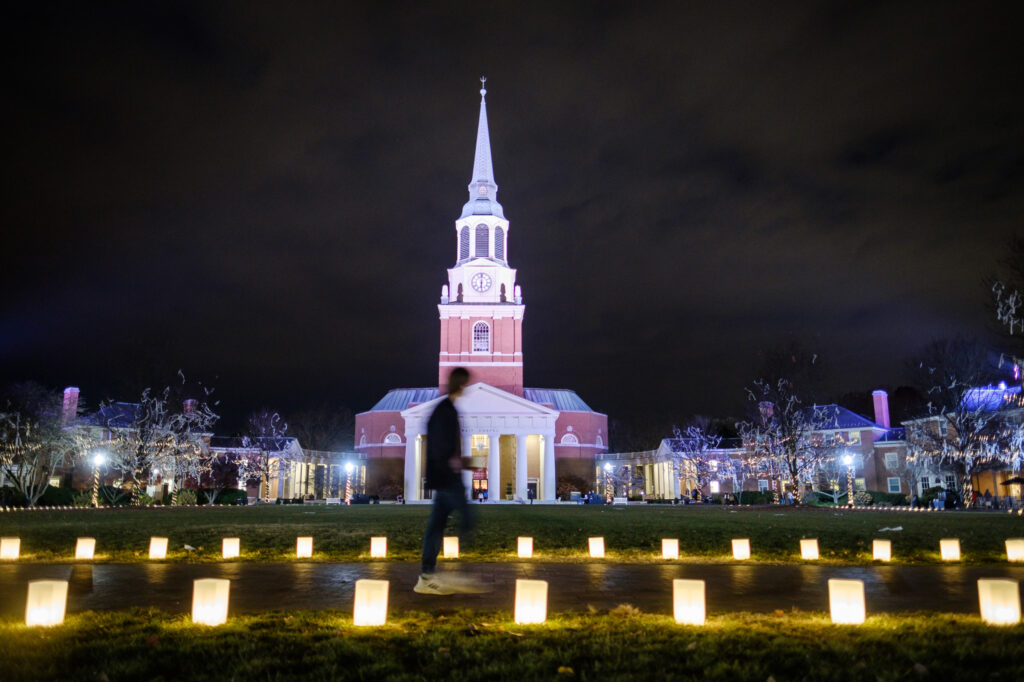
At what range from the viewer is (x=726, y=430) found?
302 ft

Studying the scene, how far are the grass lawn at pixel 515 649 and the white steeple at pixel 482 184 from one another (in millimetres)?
65096

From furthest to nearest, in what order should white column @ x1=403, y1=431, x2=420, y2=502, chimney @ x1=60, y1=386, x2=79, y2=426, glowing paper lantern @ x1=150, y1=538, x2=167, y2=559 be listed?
white column @ x1=403, y1=431, x2=420, y2=502 → chimney @ x1=60, y1=386, x2=79, y2=426 → glowing paper lantern @ x1=150, y1=538, x2=167, y2=559

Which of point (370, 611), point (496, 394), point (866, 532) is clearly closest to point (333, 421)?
point (496, 394)

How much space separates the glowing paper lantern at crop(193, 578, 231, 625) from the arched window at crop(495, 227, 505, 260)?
64.3 m

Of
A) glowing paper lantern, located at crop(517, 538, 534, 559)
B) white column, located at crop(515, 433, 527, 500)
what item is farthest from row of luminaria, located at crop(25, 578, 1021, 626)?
white column, located at crop(515, 433, 527, 500)

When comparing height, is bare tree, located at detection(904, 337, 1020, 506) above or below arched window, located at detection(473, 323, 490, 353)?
below

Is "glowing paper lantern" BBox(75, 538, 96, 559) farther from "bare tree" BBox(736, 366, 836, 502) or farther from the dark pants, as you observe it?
"bare tree" BBox(736, 366, 836, 502)

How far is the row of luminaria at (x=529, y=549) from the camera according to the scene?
11.1m

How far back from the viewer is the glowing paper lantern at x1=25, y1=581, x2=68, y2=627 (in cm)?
599

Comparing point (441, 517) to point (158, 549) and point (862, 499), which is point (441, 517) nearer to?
point (158, 549)

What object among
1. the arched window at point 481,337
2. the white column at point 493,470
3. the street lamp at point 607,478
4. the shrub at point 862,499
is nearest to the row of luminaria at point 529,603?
the shrub at point 862,499

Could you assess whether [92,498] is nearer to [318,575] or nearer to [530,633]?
[318,575]

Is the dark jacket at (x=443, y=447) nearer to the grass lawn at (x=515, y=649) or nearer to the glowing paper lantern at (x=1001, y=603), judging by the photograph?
the grass lawn at (x=515, y=649)

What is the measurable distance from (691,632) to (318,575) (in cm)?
555
